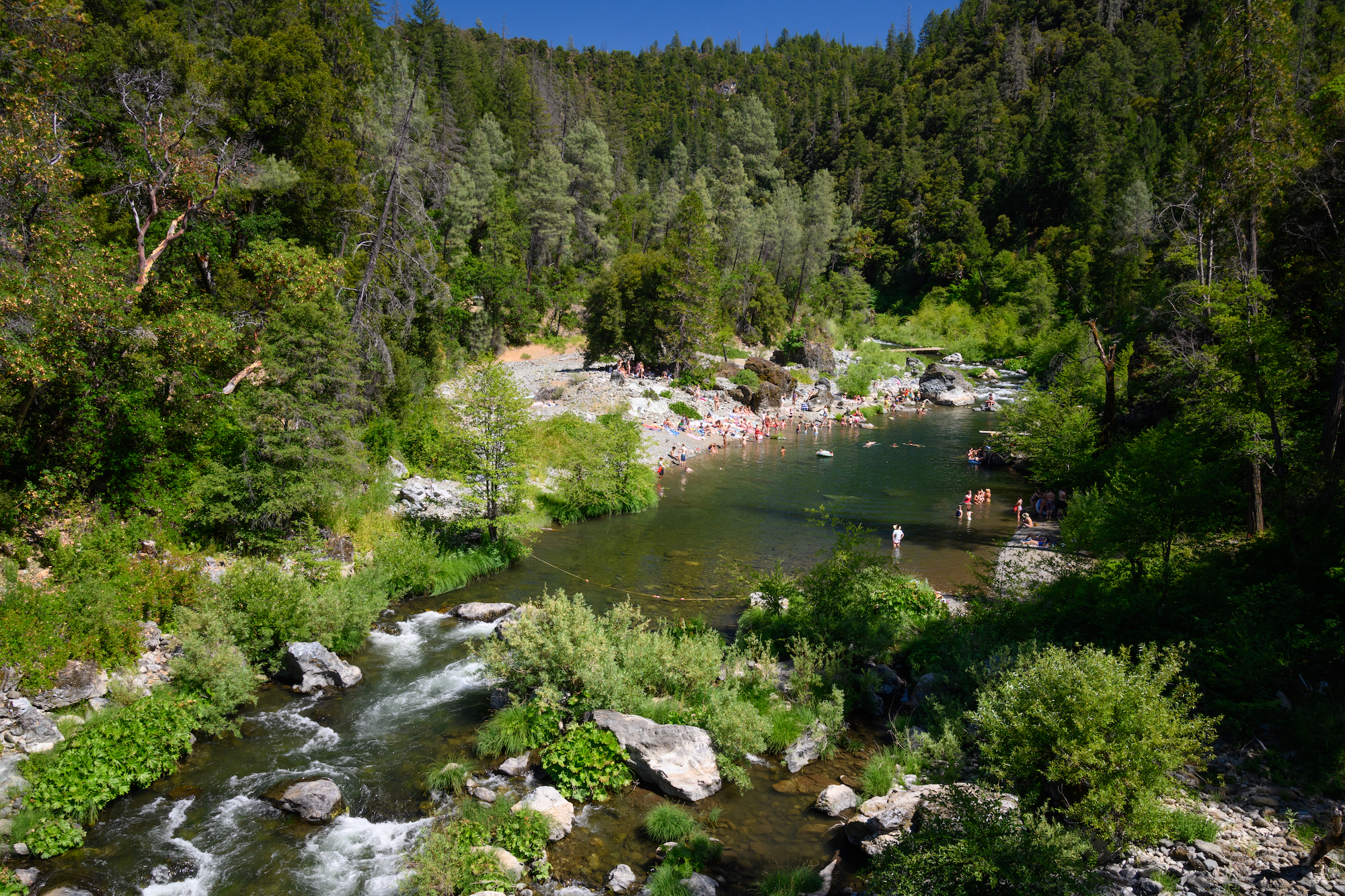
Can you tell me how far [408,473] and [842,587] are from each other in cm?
1372

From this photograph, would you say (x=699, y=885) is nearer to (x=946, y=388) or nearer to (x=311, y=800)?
(x=311, y=800)

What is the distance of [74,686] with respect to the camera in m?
9.09

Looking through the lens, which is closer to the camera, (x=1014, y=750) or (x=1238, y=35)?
(x=1014, y=750)

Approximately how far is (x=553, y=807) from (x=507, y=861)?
1005mm

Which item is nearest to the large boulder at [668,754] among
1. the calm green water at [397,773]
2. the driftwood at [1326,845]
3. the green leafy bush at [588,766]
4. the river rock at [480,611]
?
the green leafy bush at [588,766]

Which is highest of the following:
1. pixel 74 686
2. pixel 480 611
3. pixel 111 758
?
pixel 74 686

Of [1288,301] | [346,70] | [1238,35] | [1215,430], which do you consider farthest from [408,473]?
[1238,35]

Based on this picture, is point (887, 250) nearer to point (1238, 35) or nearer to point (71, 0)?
point (1238, 35)

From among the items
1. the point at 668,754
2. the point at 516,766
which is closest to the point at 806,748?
the point at 668,754

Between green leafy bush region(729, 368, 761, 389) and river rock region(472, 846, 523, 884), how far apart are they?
39930 millimetres

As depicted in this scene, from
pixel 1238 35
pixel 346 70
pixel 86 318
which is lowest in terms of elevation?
pixel 86 318

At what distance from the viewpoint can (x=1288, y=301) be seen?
46.1 feet

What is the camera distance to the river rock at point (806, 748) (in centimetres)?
923

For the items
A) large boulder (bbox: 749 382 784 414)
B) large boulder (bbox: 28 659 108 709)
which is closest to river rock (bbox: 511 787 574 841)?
large boulder (bbox: 28 659 108 709)
